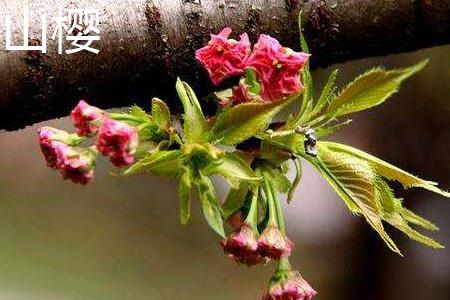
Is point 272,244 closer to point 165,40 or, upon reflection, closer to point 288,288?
point 288,288

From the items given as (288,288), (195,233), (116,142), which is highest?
(116,142)

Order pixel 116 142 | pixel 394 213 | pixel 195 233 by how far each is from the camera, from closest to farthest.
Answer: pixel 116 142 < pixel 394 213 < pixel 195 233

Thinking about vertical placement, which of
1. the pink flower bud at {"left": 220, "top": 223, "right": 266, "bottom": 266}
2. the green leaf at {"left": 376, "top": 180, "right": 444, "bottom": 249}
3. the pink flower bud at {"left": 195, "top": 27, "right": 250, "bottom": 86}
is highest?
the pink flower bud at {"left": 195, "top": 27, "right": 250, "bottom": 86}

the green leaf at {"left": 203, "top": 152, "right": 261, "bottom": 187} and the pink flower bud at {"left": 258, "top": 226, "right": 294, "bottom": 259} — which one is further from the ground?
the green leaf at {"left": 203, "top": 152, "right": 261, "bottom": 187}

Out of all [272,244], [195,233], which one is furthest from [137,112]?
[195,233]

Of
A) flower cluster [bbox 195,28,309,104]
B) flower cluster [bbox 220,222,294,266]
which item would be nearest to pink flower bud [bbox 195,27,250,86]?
flower cluster [bbox 195,28,309,104]

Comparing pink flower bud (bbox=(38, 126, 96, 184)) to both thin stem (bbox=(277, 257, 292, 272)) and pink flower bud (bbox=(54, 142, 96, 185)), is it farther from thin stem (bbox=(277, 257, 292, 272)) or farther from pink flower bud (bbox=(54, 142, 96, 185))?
thin stem (bbox=(277, 257, 292, 272))
